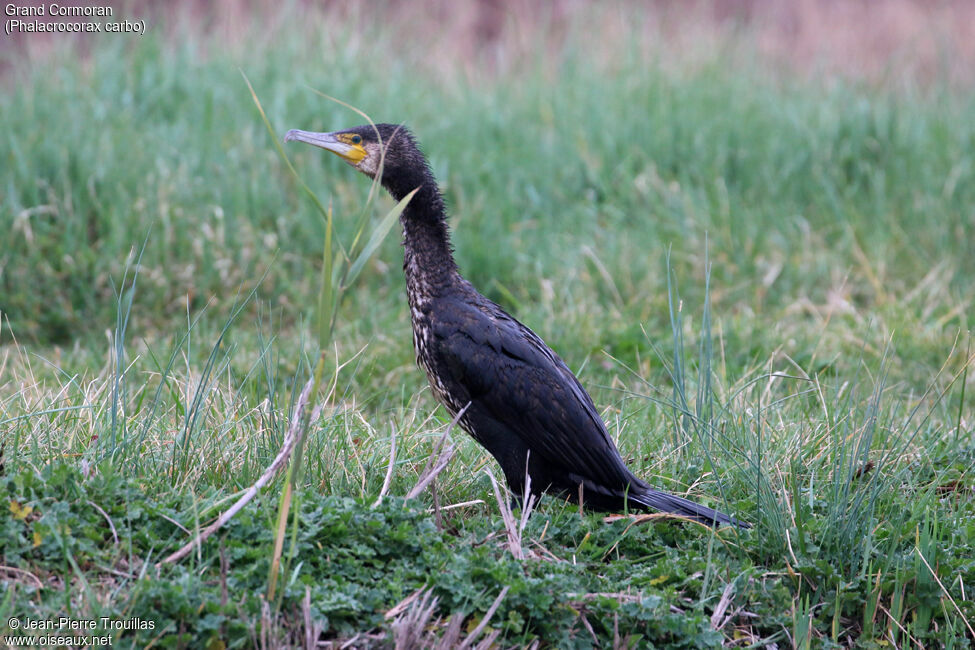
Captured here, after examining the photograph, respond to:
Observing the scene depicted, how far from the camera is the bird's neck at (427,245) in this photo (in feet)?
11.3

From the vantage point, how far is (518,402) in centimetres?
322

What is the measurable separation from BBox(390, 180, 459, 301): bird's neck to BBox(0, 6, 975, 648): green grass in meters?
0.17

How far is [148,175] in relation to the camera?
620 centimetres

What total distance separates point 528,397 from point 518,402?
4 cm

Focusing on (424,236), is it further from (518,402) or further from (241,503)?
(241,503)

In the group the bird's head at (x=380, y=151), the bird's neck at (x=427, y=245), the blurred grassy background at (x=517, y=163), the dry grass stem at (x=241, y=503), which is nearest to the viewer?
the dry grass stem at (x=241, y=503)

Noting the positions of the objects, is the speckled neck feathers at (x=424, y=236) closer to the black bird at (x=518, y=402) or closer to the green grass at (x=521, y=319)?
the black bird at (x=518, y=402)

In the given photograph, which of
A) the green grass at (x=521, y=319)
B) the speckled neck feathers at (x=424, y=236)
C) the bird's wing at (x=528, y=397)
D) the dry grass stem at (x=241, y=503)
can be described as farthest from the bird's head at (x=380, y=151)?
the dry grass stem at (x=241, y=503)

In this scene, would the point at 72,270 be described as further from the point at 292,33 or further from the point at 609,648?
the point at 609,648

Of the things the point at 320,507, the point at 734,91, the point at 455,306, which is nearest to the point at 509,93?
the point at 734,91

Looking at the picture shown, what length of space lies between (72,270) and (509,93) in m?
3.55

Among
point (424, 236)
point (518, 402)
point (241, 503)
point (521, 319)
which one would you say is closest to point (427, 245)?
point (424, 236)

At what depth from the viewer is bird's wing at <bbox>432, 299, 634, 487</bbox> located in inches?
126

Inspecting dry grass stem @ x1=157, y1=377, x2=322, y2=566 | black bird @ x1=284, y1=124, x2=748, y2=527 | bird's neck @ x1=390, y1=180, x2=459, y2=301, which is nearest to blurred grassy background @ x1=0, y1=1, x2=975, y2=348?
bird's neck @ x1=390, y1=180, x2=459, y2=301
